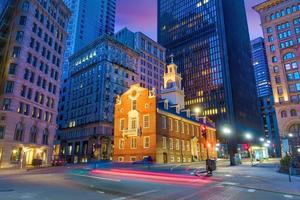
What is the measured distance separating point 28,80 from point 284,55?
74540 mm

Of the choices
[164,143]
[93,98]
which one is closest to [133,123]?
[164,143]

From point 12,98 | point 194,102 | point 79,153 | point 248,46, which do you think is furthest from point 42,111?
point 248,46

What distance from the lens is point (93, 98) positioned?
79812 millimetres

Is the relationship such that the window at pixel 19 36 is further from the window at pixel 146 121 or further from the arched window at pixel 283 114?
the arched window at pixel 283 114

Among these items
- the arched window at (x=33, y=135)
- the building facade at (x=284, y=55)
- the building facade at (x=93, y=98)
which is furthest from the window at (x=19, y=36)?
the building facade at (x=284, y=55)

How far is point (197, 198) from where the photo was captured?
1229cm

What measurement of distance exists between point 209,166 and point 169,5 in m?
167

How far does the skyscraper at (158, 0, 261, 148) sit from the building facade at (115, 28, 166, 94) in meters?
35.9

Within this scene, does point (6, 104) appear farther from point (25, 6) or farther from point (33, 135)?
point (25, 6)

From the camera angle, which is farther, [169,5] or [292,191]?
[169,5]

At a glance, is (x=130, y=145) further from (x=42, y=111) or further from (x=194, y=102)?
(x=194, y=102)

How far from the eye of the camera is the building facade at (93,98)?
246 ft

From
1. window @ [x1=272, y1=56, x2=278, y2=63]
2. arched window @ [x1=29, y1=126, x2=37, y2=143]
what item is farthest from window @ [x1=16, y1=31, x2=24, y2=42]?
window @ [x1=272, y1=56, x2=278, y2=63]

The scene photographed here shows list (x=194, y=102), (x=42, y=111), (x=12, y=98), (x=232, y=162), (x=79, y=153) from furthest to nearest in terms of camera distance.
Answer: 1. (x=194, y=102)
2. (x=79, y=153)
3. (x=42, y=111)
4. (x=12, y=98)
5. (x=232, y=162)
